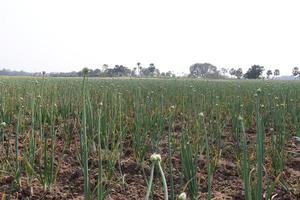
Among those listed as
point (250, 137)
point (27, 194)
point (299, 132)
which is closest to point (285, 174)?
point (299, 132)

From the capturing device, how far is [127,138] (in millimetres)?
3797

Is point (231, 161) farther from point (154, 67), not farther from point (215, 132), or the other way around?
point (154, 67)

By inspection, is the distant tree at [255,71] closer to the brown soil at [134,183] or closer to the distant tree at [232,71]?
the distant tree at [232,71]

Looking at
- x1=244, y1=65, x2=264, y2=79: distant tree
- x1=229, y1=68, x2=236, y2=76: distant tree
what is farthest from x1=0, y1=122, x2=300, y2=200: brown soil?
x1=229, y1=68, x2=236, y2=76: distant tree

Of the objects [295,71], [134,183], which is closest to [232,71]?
[295,71]

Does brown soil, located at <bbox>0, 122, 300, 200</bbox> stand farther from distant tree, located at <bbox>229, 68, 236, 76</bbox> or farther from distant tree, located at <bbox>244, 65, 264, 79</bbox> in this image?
distant tree, located at <bbox>229, 68, 236, 76</bbox>

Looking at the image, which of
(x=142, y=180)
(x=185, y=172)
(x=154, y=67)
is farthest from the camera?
(x=154, y=67)

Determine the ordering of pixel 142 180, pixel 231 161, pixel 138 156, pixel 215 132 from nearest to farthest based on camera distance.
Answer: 1. pixel 142 180
2. pixel 138 156
3. pixel 231 161
4. pixel 215 132

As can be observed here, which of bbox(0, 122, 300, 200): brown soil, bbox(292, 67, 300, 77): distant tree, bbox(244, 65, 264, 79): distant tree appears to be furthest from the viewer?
bbox(292, 67, 300, 77): distant tree

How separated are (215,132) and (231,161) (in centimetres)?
37

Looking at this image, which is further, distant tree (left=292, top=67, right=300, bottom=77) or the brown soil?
distant tree (left=292, top=67, right=300, bottom=77)

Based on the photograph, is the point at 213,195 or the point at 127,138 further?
the point at 127,138

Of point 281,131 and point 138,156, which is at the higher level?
point 281,131

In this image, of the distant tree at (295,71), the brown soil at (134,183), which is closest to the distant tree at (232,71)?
the distant tree at (295,71)
